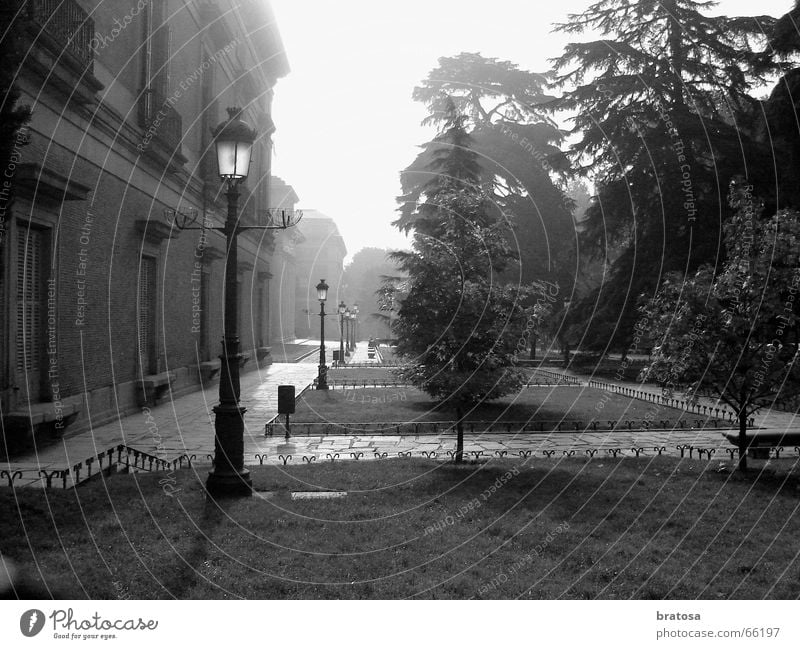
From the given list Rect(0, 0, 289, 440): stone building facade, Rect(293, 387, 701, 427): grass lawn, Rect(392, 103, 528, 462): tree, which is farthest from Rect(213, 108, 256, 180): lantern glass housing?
Rect(293, 387, 701, 427): grass lawn

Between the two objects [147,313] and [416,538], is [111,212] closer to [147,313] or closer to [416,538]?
[147,313]

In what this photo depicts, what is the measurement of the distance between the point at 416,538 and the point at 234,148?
5.26 m

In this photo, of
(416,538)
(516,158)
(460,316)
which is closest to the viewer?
(416,538)

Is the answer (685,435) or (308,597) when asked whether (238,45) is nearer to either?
(685,435)

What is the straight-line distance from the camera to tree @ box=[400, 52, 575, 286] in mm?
25281

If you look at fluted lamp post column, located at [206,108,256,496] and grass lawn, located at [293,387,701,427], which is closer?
fluted lamp post column, located at [206,108,256,496]

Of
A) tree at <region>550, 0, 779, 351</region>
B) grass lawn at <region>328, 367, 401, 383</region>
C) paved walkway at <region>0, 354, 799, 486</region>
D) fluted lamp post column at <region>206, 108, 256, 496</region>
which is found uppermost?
tree at <region>550, 0, 779, 351</region>

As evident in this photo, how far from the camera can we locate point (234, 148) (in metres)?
8.12

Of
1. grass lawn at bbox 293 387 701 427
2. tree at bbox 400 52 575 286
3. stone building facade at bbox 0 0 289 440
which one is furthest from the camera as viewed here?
tree at bbox 400 52 575 286

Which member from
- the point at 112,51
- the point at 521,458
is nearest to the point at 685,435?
the point at 521,458

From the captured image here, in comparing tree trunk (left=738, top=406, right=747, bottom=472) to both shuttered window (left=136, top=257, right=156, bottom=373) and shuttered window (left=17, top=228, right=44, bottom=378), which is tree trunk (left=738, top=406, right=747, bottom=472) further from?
shuttered window (left=136, top=257, right=156, bottom=373)

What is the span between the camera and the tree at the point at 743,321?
9336mm

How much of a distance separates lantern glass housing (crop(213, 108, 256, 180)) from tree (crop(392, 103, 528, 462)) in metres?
3.76

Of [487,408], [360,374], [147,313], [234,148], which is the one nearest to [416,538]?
[234,148]
